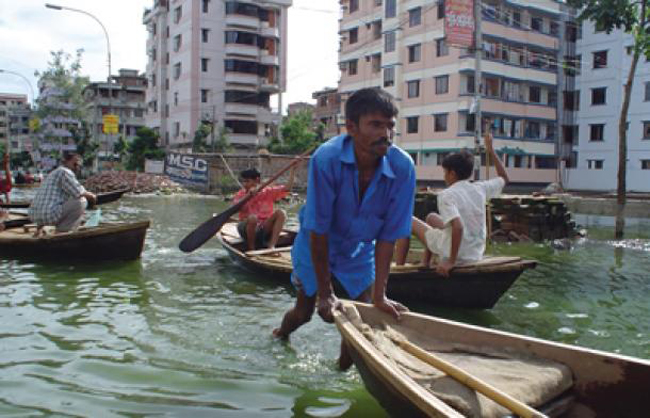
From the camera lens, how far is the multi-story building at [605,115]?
109 ft

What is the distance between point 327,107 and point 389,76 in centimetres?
1662

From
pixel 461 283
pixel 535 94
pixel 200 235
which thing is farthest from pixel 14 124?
pixel 461 283

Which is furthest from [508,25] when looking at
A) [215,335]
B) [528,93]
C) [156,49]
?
[215,335]

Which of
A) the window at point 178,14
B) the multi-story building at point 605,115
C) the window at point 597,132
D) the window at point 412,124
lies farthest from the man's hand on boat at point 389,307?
the window at point 178,14

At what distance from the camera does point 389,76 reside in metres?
38.3

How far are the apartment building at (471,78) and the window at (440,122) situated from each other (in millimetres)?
62

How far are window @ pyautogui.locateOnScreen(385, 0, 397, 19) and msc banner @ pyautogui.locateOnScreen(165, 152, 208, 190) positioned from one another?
Answer: 1651 centimetres

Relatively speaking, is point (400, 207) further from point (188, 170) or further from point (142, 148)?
point (142, 148)

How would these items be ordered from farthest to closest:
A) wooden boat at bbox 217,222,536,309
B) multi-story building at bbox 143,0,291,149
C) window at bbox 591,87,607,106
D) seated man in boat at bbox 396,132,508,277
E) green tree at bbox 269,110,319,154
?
multi-story building at bbox 143,0,291,149 < green tree at bbox 269,110,319,154 < window at bbox 591,87,607,106 < wooden boat at bbox 217,222,536,309 < seated man in boat at bbox 396,132,508,277

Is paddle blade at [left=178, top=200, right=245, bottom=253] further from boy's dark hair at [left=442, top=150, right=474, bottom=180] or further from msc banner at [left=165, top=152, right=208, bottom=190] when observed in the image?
msc banner at [left=165, top=152, right=208, bottom=190]

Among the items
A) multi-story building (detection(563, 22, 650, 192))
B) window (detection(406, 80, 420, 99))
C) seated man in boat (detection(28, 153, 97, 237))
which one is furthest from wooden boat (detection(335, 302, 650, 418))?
window (detection(406, 80, 420, 99))

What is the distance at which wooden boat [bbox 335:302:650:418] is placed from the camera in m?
2.60

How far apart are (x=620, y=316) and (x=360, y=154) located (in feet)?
13.8

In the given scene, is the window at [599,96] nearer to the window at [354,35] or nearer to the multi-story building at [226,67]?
the window at [354,35]
